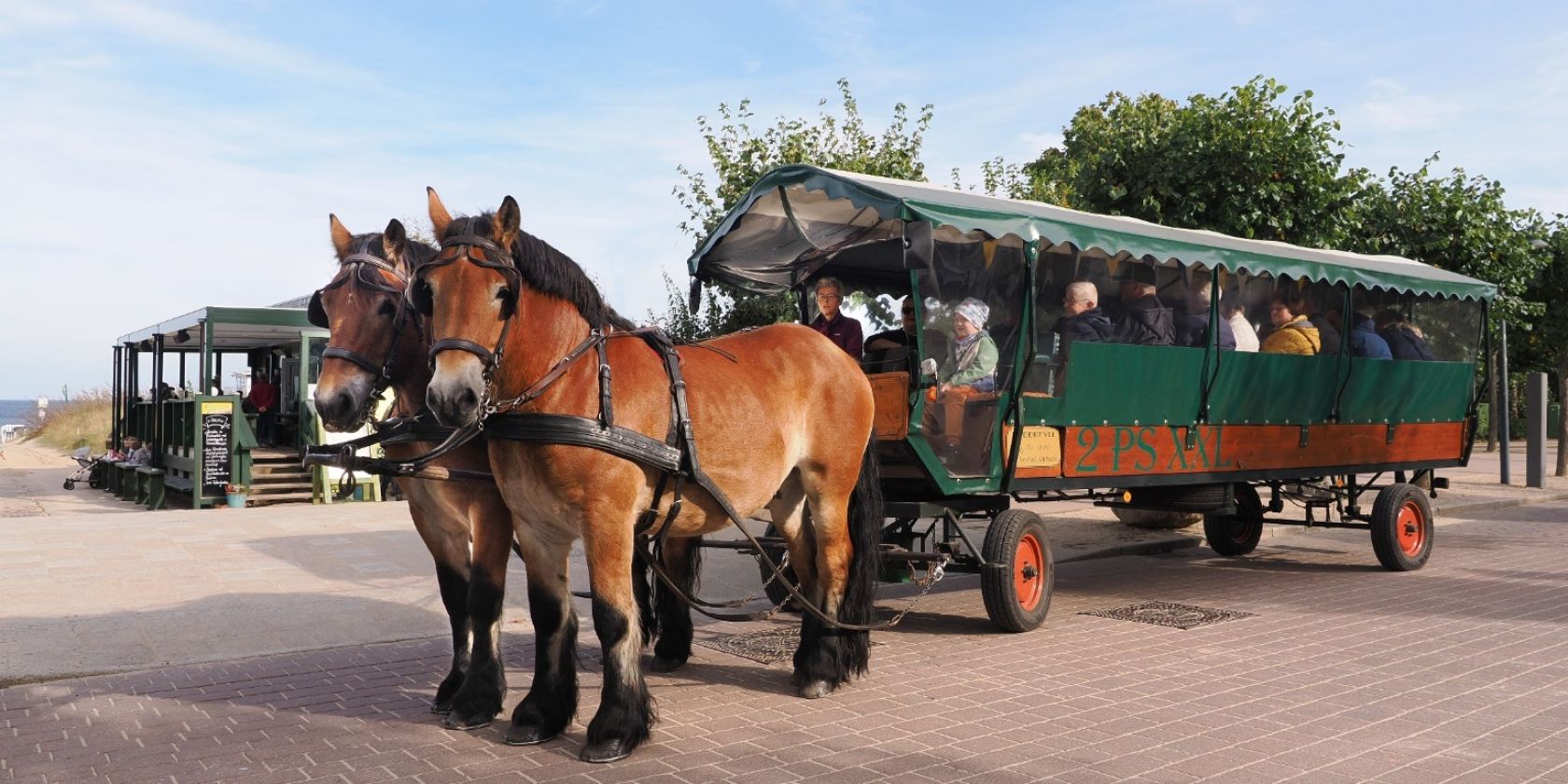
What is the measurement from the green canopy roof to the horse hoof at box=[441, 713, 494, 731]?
3.28 meters

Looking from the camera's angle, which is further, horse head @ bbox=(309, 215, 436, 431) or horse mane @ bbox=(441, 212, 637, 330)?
horse head @ bbox=(309, 215, 436, 431)

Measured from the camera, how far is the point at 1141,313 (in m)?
7.92

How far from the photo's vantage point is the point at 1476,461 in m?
25.9

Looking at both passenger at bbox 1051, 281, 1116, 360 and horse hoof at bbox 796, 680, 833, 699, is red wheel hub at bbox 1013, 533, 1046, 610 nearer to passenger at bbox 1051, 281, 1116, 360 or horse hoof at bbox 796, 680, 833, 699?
passenger at bbox 1051, 281, 1116, 360

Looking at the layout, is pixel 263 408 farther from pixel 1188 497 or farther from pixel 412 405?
pixel 1188 497

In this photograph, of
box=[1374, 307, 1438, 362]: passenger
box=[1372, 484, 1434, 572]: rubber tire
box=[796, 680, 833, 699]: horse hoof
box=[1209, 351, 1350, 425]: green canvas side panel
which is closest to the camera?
box=[796, 680, 833, 699]: horse hoof

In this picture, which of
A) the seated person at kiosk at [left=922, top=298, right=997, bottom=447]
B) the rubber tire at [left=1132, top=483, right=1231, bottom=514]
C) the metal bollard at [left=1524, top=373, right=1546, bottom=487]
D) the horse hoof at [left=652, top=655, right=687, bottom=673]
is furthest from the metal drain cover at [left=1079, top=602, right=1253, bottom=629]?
the metal bollard at [left=1524, top=373, right=1546, bottom=487]

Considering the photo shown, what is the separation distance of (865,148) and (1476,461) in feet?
54.9

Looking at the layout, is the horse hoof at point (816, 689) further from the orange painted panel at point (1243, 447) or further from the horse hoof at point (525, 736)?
the orange painted panel at point (1243, 447)

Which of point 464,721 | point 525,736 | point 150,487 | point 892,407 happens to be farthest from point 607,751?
point 150,487

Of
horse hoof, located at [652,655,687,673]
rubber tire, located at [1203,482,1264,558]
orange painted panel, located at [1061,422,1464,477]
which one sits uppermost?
orange painted panel, located at [1061,422,1464,477]

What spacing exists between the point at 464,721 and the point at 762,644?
2.31 metres

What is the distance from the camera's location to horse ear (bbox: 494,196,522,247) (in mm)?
4445

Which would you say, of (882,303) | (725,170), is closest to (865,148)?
(725,170)
